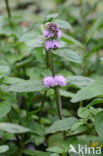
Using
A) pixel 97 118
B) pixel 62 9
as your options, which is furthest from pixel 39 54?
pixel 62 9

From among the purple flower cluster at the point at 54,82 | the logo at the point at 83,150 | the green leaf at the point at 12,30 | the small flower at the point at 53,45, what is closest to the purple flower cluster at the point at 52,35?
the small flower at the point at 53,45

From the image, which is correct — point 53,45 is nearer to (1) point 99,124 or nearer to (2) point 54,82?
(2) point 54,82

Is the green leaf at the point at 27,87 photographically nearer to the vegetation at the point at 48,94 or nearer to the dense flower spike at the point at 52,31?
the vegetation at the point at 48,94

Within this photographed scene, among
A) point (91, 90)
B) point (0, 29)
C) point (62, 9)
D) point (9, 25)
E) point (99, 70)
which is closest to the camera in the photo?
point (91, 90)

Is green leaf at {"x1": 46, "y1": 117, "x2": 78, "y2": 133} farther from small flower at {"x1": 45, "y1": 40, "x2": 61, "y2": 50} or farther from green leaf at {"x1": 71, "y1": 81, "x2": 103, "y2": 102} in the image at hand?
small flower at {"x1": 45, "y1": 40, "x2": 61, "y2": 50}

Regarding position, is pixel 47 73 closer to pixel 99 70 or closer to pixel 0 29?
pixel 0 29

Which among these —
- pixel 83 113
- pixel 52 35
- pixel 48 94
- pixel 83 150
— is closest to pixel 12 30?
pixel 48 94
